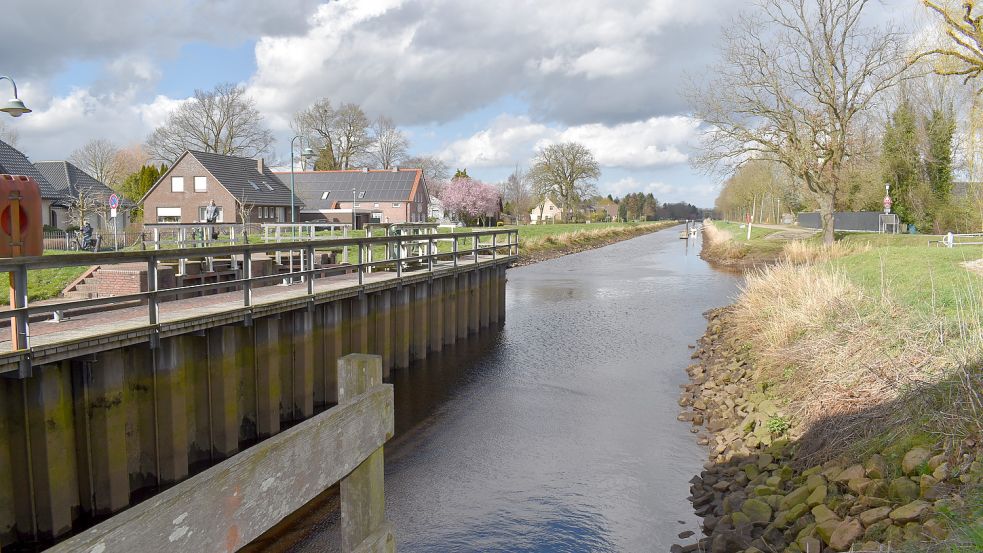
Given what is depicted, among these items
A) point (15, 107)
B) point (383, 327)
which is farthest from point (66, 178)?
point (383, 327)

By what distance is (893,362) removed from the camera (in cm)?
812

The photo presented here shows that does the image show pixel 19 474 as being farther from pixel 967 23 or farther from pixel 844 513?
pixel 967 23

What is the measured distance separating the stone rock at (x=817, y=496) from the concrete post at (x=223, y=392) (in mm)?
6897

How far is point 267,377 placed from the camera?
34.4 feet

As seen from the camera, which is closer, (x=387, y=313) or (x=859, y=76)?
(x=387, y=313)

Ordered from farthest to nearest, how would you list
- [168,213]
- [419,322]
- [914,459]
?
1. [168,213]
2. [419,322]
3. [914,459]

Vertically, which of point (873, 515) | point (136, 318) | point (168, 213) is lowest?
point (873, 515)

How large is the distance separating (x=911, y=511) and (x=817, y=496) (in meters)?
1.26

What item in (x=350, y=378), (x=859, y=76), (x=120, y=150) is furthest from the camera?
(x=120, y=150)

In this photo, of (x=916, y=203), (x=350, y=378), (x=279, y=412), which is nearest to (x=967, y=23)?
(x=279, y=412)

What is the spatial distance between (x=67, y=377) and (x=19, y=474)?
3.41ft

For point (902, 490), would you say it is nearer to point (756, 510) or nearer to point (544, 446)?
point (756, 510)

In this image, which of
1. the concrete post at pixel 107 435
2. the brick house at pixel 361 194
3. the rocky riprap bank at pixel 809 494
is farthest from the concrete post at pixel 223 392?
the brick house at pixel 361 194

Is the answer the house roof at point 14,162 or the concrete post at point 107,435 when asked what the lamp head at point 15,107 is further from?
the house roof at point 14,162
